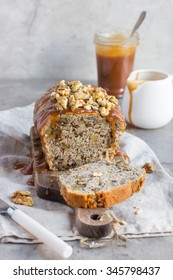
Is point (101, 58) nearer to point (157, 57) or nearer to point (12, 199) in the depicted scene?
point (157, 57)

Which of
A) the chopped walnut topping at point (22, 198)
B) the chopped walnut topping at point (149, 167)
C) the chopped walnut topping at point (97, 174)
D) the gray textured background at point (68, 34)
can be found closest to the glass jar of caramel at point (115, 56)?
the gray textured background at point (68, 34)

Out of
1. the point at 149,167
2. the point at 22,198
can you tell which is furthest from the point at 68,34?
the point at 22,198

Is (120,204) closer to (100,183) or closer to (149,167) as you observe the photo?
(100,183)

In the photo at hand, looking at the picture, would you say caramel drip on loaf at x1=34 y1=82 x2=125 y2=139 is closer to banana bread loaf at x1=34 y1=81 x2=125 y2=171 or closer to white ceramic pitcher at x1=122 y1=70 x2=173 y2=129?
banana bread loaf at x1=34 y1=81 x2=125 y2=171

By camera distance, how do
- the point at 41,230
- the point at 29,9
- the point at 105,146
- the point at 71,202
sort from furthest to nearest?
the point at 29,9 → the point at 105,146 → the point at 71,202 → the point at 41,230

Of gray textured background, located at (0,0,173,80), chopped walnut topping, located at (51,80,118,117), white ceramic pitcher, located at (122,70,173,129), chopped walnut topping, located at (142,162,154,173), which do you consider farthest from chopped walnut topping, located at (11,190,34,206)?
gray textured background, located at (0,0,173,80)

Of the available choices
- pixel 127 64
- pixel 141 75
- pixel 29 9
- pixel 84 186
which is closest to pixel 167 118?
pixel 141 75
